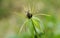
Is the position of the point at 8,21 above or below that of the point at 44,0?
below

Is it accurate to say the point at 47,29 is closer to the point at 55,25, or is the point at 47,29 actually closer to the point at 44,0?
the point at 55,25

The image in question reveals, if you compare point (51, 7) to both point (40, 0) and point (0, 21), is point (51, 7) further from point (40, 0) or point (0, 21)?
point (0, 21)

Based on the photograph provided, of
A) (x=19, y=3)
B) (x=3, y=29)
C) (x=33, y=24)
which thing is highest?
(x=33, y=24)

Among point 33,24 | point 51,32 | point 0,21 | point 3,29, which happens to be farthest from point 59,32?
point 0,21

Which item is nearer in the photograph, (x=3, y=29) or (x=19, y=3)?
(x=3, y=29)

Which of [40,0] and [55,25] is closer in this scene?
[55,25]

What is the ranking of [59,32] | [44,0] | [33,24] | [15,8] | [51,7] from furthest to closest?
1. [15,8]
2. [44,0]
3. [51,7]
4. [59,32]
5. [33,24]

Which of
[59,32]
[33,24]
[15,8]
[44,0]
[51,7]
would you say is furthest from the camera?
[15,8]

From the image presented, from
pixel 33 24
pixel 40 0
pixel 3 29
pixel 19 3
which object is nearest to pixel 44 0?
pixel 40 0

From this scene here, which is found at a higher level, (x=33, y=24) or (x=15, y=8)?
(x=33, y=24)
